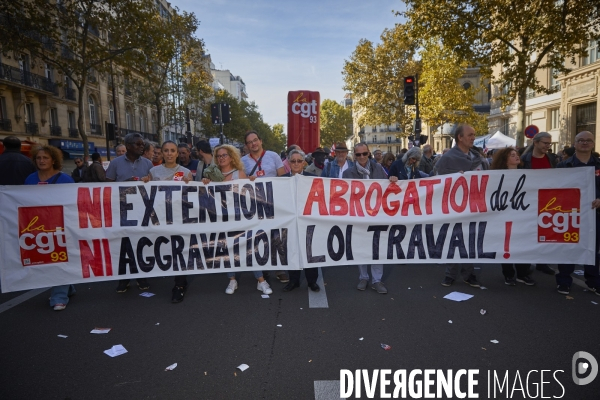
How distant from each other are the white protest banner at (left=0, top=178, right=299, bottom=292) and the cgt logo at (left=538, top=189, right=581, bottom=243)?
3.03 m

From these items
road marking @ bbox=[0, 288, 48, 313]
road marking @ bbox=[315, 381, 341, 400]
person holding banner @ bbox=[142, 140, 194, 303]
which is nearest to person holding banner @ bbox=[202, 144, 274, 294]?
person holding banner @ bbox=[142, 140, 194, 303]

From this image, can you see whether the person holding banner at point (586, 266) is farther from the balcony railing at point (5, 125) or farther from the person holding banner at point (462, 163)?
the balcony railing at point (5, 125)

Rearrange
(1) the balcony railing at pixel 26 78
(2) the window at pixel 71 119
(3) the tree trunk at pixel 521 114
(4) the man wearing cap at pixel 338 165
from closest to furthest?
(4) the man wearing cap at pixel 338 165 < (3) the tree trunk at pixel 521 114 < (1) the balcony railing at pixel 26 78 < (2) the window at pixel 71 119

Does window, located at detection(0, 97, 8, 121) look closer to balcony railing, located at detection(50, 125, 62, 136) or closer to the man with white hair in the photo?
balcony railing, located at detection(50, 125, 62, 136)

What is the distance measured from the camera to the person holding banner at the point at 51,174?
4.68m

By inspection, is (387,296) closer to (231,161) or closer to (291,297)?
(291,297)

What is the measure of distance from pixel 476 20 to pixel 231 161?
44.6 ft

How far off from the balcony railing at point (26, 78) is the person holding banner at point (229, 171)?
81.1ft

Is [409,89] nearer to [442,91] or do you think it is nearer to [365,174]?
[365,174]

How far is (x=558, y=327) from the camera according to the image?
3.88 m

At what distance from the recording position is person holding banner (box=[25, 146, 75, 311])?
15.3ft

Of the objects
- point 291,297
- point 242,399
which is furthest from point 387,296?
point 242,399

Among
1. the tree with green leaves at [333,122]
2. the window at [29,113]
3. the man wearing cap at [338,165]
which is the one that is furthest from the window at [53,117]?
the tree with green leaves at [333,122]

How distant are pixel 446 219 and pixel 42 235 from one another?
4.75m
